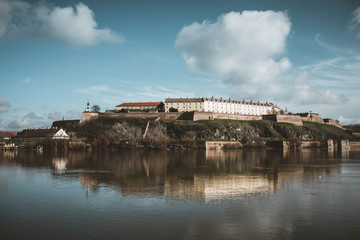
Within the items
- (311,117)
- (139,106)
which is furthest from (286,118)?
(139,106)

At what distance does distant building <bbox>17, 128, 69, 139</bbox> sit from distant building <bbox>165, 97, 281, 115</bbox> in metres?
33.4

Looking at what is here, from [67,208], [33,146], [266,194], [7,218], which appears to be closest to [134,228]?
[67,208]

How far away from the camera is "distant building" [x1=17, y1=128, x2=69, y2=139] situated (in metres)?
56.5

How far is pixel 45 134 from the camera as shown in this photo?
202 ft

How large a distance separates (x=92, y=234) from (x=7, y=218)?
134 inches

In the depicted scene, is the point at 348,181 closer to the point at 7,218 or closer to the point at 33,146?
the point at 7,218

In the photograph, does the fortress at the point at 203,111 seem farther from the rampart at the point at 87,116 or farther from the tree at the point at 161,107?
the tree at the point at 161,107

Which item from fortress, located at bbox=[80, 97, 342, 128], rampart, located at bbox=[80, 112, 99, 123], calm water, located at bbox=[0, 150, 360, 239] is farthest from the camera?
fortress, located at bbox=[80, 97, 342, 128]

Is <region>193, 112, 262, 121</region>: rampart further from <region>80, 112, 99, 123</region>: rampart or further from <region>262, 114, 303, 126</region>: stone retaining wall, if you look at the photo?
<region>80, 112, 99, 123</region>: rampart

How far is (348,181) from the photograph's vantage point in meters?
17.4

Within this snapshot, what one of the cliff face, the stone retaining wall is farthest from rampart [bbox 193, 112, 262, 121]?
the cliff face

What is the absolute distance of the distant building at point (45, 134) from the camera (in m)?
56.5

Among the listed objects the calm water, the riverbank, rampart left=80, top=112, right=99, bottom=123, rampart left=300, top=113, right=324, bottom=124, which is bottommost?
the calm water

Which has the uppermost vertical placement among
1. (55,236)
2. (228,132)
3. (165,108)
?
(165,108)
